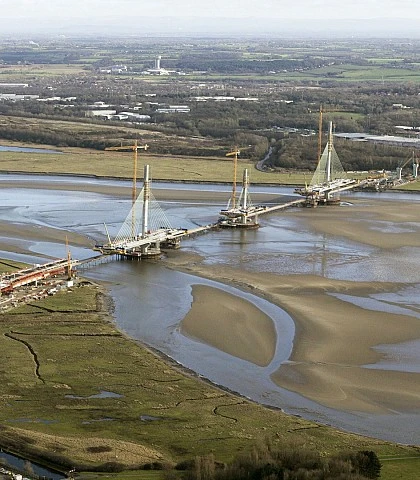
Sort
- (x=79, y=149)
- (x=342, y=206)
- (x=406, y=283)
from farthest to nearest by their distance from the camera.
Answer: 1. (x=79, y=149)
2. (x=342, y=206)
3. (x=406, y=283)

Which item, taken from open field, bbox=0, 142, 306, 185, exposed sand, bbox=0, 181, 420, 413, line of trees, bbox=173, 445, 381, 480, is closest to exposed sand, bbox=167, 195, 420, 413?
exposed sand, bbox=0, 181, 420, 413

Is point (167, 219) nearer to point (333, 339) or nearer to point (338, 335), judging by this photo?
point (338, 335)

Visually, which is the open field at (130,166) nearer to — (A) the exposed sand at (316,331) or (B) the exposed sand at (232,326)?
(A) the exposed sand at (316,331)

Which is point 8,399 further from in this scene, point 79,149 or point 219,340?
point 79,149

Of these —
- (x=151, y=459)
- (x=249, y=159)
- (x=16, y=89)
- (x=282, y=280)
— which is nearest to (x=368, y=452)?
(x=151, y=459)

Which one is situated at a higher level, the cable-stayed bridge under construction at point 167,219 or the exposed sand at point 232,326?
the cable-stayed bridge under construction at point 167,219

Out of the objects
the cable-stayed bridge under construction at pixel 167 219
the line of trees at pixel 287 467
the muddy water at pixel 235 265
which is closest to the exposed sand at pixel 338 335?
the muddy water at pixel 235 265
